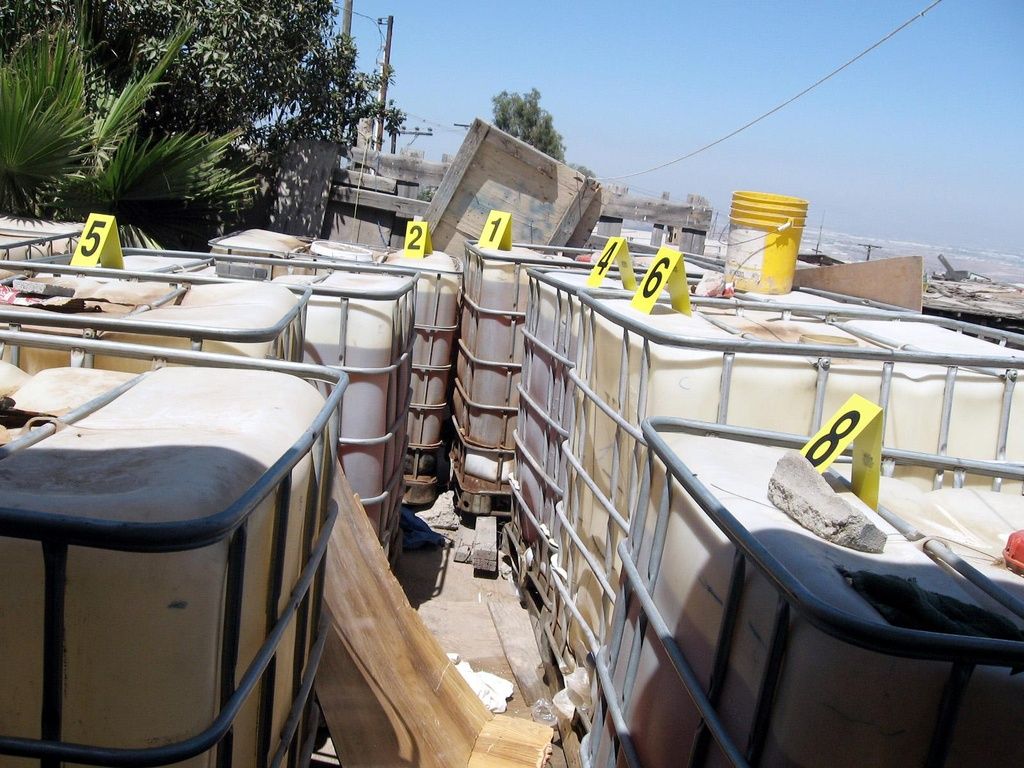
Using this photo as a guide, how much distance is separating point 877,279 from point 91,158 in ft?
19.3

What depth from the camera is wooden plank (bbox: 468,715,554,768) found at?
288 cm

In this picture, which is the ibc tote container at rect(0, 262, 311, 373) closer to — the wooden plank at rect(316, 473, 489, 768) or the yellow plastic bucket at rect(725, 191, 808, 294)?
the wooden plank at rect(316, 473, 489, 768)

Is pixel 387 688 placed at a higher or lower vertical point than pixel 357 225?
lower

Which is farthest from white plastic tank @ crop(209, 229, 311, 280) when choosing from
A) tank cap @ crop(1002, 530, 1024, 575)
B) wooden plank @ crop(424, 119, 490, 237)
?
tank cap @ crop(1002, 530, 1024, 575)

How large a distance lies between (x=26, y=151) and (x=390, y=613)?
497 cm

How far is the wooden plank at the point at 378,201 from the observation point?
943 centimetres

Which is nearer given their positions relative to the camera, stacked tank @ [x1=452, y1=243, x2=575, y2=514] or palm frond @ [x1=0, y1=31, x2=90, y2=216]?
stacked tank @ [x1=452, y1=243, x2=575, y2=514]

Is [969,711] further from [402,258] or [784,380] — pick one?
[402,258]

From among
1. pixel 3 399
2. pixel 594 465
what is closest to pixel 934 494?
pixel 594 465

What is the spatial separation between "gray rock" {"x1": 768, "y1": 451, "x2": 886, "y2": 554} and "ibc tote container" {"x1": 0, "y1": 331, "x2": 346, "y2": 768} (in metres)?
0.88

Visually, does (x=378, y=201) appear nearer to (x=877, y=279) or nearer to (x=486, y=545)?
(x=486, y=545)

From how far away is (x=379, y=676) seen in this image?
2.74 metres

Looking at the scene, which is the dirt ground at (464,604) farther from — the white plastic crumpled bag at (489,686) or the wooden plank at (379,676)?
the wooden plank at (379,676)

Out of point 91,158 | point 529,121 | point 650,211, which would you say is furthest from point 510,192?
point 529,121
